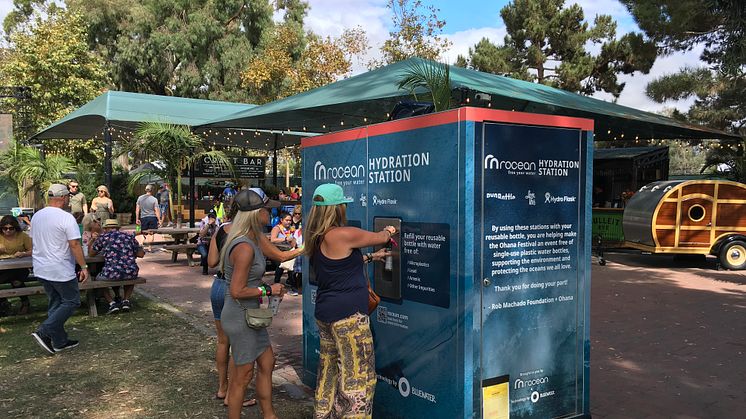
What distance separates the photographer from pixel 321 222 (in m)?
3.38

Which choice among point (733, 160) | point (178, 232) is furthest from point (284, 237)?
point (733, 160)

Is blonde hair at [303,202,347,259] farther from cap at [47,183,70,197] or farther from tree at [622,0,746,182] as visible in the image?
tree at [622,0,746,182]

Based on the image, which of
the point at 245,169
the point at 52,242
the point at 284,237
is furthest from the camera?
the point at 245,169

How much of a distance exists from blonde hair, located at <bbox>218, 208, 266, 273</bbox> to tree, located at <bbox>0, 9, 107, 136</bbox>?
2356 cm

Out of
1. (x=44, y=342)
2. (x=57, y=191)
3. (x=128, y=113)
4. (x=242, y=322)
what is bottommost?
(x=44, y=342)

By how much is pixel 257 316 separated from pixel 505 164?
72.0 inches

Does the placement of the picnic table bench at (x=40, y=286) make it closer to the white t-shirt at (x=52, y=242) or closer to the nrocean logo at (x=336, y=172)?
the white t-shirt at (x=52, y=242)

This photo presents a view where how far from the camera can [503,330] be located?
133 inches

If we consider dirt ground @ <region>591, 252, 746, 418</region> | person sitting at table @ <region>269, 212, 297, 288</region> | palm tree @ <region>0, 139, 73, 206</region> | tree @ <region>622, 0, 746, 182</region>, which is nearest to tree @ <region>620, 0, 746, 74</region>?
tree @ <region>622, 0, 746, 182</region>

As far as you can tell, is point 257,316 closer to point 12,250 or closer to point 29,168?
point 12,250

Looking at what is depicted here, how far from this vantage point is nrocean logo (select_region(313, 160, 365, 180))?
415 cm

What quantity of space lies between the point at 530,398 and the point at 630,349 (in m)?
3.02

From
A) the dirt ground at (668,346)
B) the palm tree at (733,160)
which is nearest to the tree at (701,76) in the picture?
the palm tree at (733,160)

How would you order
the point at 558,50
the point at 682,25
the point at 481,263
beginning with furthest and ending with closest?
the point at 558,50, the point at 682,25, the point at 481,263
